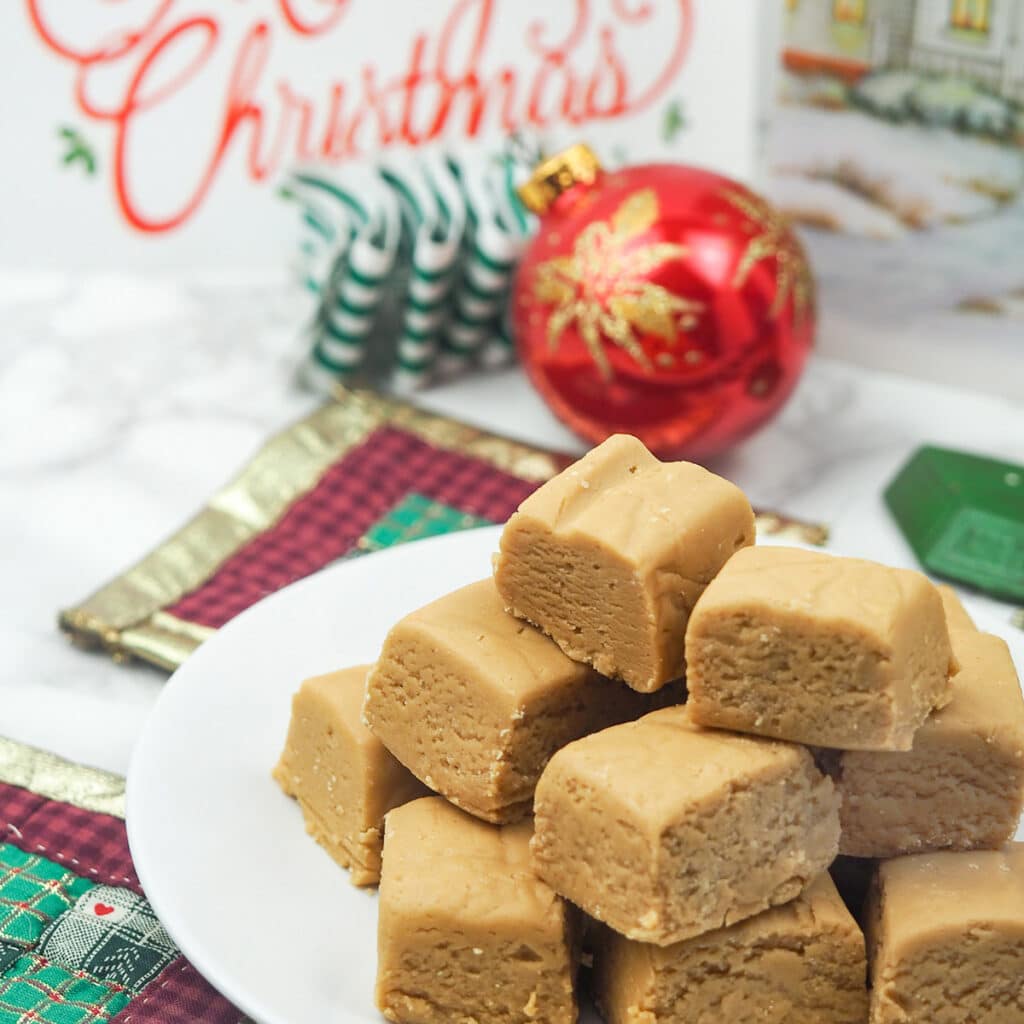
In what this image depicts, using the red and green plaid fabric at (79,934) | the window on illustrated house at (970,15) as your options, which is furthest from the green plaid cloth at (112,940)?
the window on illustrated house at (970,15)

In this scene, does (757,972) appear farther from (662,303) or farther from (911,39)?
(911,39)

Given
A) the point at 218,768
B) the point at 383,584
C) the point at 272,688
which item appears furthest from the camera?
the point at 383,584

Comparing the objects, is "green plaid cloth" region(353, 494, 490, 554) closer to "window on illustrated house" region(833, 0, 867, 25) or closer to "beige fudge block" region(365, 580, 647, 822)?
"beige fudge block" region(365, 580, 647, 822)

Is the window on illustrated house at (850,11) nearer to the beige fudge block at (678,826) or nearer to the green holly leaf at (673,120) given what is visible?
the green holly leaf at (673,120)

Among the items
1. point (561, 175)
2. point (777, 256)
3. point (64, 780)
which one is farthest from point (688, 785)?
point (561, 175)

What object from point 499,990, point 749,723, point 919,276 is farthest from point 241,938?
point 919,276

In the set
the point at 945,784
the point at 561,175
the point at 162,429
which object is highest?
the point at 561,175

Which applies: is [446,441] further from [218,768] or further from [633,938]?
[633,938]
